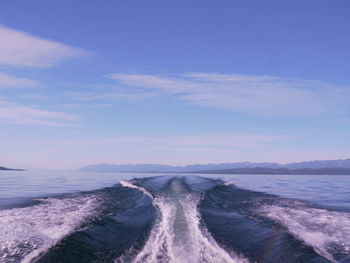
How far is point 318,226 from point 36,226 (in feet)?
39.3

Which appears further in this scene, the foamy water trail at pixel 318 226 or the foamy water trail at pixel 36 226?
the foamy water trail at pixel 318 226

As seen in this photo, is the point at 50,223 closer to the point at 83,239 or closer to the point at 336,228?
the point at 83,239

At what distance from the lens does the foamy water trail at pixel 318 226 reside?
11541mm

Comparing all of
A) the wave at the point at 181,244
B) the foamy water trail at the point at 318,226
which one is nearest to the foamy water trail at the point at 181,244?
the wave at the point at 181,244

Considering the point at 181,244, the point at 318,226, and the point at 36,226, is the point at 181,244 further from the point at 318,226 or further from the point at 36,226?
the point at 318,226

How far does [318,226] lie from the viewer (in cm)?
1498

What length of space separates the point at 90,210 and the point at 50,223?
151 inches

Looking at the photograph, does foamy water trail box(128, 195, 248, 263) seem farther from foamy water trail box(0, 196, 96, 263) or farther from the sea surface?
foamy water trail box(0, 196, 96, 263)

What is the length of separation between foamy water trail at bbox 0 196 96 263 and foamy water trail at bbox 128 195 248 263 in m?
3.09

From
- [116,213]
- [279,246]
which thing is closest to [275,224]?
[279,246]

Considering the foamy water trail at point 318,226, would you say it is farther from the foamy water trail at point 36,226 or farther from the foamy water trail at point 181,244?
the foamy water trail at point 36,226

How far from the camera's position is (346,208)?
2156 centimetres

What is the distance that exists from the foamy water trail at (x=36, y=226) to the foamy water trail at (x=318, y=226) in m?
8.75

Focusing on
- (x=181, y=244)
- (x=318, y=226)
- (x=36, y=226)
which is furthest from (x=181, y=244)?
(x=318, y=226)
